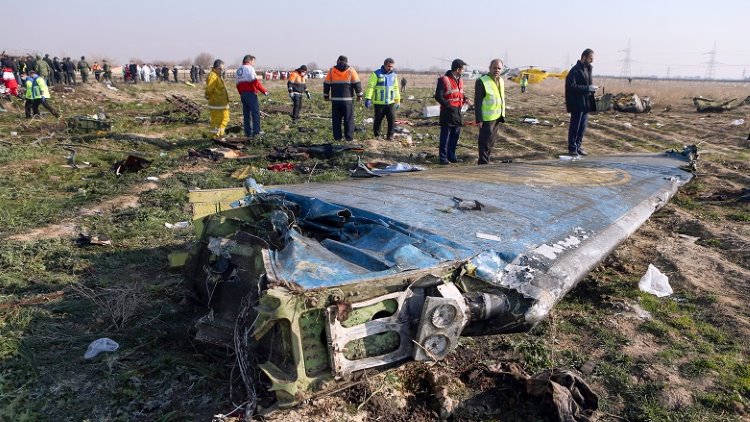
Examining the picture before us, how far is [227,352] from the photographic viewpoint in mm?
3008

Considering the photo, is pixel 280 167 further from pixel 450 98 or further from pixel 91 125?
pixel 91 125

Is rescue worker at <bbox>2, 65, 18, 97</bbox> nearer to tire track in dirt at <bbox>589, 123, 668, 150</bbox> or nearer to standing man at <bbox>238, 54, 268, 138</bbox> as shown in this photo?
standing man at <bbox>238, 54, 268, 138</bbox>

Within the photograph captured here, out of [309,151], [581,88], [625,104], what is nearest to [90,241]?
[309,151]

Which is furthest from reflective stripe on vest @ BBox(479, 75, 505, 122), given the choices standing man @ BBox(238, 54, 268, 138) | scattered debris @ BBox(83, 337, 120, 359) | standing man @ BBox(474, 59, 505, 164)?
scattered debris @ BBox(83, 337, 120, 359)

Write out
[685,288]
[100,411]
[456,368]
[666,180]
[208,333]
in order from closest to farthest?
1. [100,411]
2. [208,333]
3. [456,368]
4. [685,288]
5. [666,180]

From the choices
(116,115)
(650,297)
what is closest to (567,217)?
(650,297)

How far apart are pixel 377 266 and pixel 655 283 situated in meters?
3.00

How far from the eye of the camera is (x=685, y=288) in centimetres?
434

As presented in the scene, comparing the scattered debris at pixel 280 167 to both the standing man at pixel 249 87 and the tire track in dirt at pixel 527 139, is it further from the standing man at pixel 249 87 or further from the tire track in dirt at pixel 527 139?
the tire track in dirt at pixel 527 139

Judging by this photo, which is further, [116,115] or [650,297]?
[116,115]

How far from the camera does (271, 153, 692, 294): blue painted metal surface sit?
271cm

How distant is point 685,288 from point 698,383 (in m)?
1.51

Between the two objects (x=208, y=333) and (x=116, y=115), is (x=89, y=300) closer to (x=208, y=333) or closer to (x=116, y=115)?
(x=208, y=333)

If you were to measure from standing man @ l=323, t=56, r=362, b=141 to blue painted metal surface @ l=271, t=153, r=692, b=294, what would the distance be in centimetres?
495
